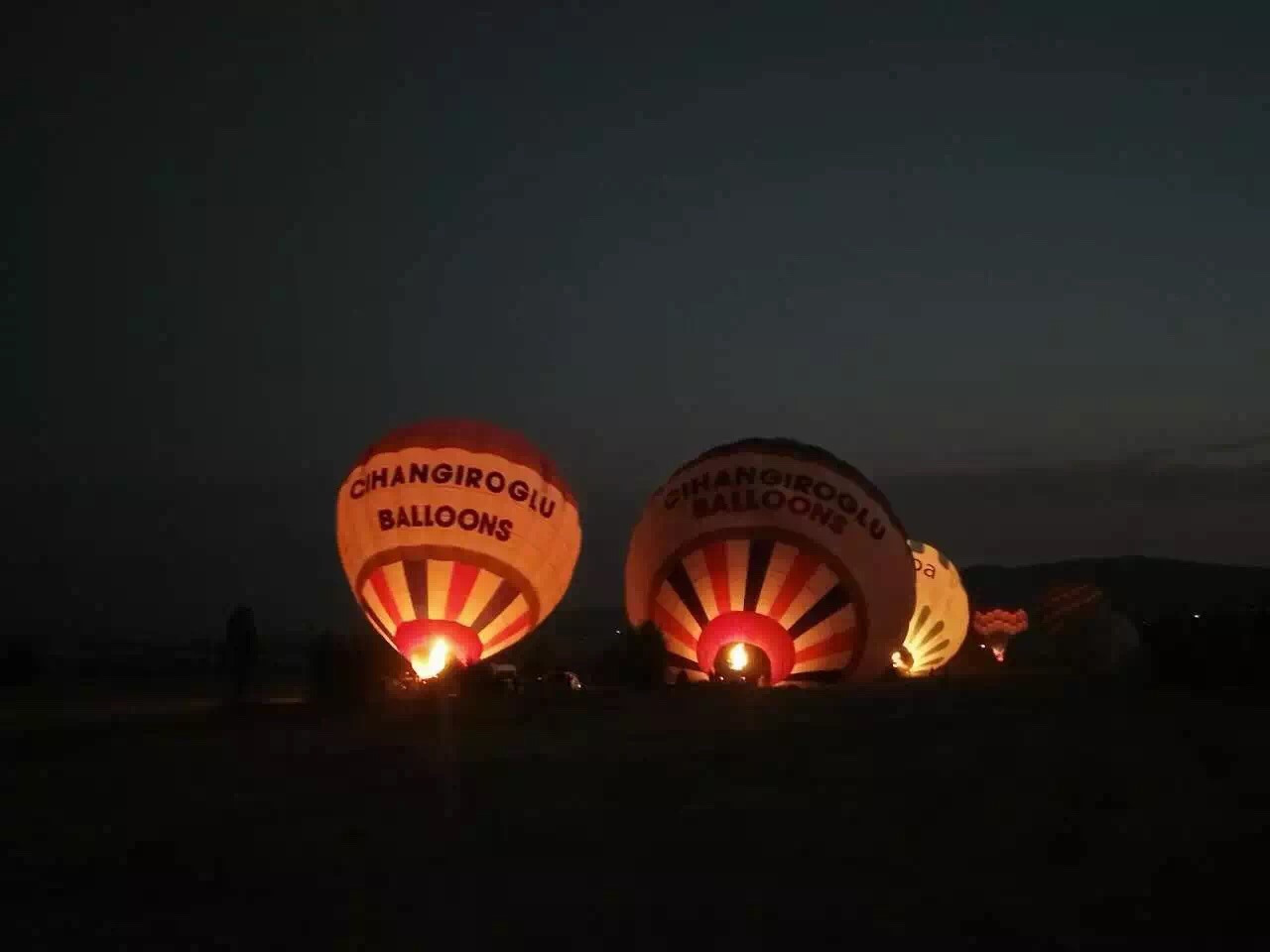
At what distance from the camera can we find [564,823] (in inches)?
248

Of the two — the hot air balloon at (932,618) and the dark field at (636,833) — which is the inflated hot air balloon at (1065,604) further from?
the dark field at (636,833)

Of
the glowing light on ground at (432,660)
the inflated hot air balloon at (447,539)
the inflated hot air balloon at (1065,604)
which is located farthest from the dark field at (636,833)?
the inflated hot air balloon at (1065,604)

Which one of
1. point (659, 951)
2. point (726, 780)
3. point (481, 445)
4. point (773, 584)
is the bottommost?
point (659, 951)

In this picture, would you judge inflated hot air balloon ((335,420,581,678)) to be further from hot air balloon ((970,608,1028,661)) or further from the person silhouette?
hot air balloon ((970,608,1028,661))

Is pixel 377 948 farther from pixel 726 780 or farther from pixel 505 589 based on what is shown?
pixel 505 589

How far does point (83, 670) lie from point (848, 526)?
2423cm

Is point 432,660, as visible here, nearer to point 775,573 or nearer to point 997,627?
point 775,573

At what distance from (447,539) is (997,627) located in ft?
90.6

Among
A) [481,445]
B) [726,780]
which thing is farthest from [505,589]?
[726,780]

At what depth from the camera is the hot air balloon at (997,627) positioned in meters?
38.9

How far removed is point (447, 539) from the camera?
16.8 m

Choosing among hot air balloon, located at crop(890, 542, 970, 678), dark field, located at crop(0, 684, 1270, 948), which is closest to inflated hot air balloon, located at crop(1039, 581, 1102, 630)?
hot air balloon, located at crop(890, 542, 970, 678)

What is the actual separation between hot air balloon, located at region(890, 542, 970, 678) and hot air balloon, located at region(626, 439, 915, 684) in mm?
7665

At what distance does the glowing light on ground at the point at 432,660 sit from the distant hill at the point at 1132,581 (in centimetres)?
6456
